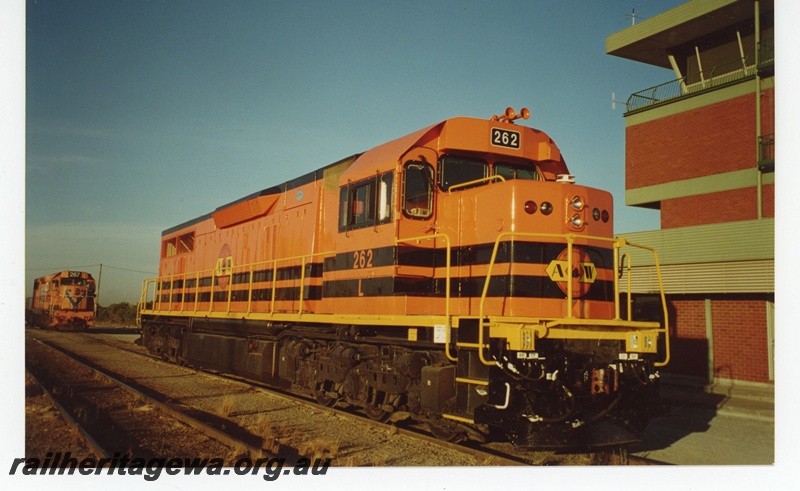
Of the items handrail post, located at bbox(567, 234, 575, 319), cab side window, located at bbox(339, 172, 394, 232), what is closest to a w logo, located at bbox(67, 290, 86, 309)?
cab side window, located at bbox(339, 172, 394, 232)

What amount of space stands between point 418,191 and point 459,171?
57cm

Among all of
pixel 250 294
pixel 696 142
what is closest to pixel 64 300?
pixel 250 294

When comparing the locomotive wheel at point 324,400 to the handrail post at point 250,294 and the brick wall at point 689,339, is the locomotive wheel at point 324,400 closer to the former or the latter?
the handrail post at point 250,294

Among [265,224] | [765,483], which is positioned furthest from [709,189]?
[265,224]

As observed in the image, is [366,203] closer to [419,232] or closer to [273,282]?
[419,232]

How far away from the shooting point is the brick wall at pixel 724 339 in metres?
11.4

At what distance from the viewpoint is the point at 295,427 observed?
7.33 metres

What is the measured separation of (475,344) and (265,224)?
264 inches

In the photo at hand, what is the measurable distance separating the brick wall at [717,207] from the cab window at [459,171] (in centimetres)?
859

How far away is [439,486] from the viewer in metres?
5.62

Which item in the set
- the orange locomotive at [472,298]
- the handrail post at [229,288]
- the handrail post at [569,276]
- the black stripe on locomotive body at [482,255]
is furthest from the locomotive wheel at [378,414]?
the handrail post at [229,288]

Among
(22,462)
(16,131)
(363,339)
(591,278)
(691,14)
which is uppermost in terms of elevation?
(691,14)

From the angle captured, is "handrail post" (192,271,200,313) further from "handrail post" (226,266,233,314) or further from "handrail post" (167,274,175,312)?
"handrail post" (226,266,233,314)
